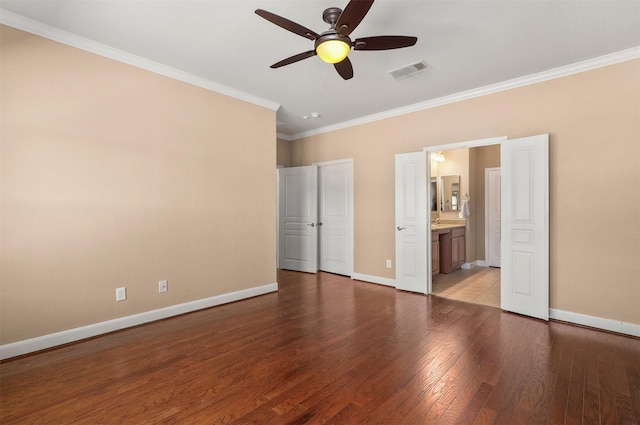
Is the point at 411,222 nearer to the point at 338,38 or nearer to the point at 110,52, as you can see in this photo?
the point at 338,38

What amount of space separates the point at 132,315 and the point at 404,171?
407 centimetres

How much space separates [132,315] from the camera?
3.28m

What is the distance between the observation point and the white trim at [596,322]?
308 cm

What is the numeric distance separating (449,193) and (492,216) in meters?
1.00

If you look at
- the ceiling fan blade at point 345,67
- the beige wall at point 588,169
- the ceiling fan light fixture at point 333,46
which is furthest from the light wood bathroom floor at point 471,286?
the ceiling fan light fixture at point 333,46

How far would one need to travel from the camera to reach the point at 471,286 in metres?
4.95

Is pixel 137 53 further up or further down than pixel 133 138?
further up

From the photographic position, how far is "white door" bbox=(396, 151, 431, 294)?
4555mm

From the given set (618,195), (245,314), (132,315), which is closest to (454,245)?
(618,195)

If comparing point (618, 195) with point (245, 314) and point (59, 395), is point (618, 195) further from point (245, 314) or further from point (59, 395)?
point (59, 395)

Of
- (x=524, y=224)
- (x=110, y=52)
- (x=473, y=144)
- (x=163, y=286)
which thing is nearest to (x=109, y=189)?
(x=163, y=286)

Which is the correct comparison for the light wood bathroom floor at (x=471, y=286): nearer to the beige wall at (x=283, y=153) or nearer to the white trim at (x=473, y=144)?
the white trim at (x=473, y=144)

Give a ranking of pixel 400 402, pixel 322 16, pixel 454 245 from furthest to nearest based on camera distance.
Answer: pixel 454 245 < pixel 322 16 < pixel 400 402

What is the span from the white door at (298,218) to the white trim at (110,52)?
6.77ft
